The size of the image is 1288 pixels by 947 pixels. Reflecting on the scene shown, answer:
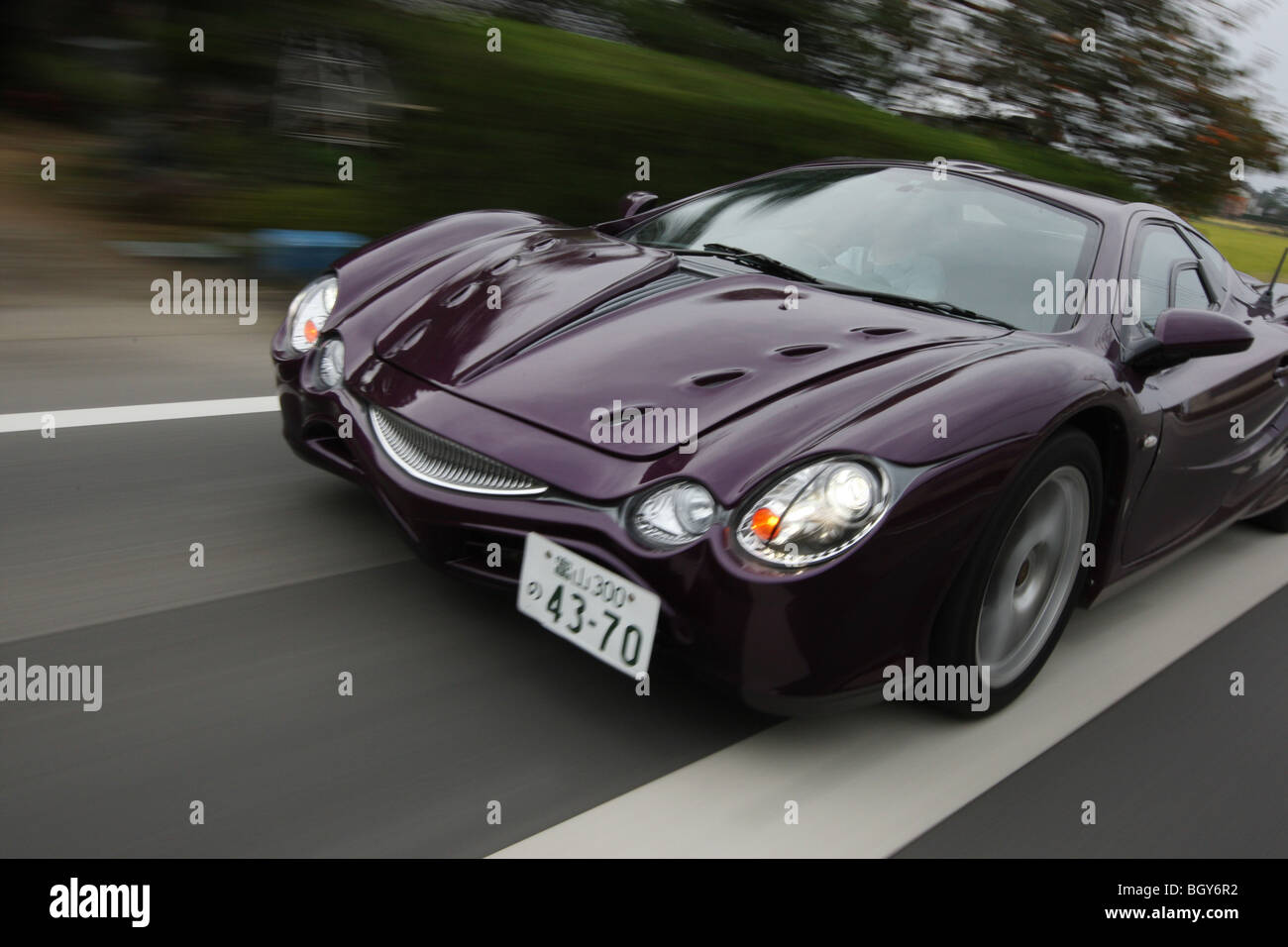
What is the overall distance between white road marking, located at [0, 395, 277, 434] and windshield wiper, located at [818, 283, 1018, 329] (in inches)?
87.9

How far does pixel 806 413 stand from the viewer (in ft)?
7.91

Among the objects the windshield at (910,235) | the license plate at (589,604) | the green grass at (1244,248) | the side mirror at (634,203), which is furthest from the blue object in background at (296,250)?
the green grass at (1244,248)

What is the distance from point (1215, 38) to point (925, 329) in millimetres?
10586

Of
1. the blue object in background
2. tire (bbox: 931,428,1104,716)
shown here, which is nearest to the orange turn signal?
tire (bbox: 931,428,1104,716)

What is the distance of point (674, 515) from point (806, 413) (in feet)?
1.13

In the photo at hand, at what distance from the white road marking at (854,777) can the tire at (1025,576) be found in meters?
0.10

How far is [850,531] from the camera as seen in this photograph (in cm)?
222

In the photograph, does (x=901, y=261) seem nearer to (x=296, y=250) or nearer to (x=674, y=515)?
(x=674, y=515)

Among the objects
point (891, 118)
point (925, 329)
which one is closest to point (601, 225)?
point (925, 329)

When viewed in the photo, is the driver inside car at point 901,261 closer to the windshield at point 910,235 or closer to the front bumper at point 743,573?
the windshield at point 910,235

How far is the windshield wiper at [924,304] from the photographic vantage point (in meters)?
3.02

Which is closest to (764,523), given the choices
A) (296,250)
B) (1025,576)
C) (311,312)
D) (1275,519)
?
(1025,576)

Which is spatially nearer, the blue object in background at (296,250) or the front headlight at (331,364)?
the front headlight at (331,364)

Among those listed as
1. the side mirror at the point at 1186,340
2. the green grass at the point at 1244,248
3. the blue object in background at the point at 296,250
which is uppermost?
the green grass at the point at 1244,248
